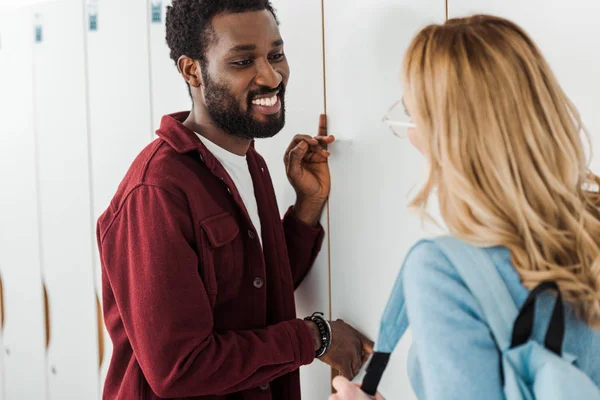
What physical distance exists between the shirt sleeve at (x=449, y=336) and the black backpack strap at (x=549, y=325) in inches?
1.6

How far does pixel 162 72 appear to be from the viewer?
6.59 feet

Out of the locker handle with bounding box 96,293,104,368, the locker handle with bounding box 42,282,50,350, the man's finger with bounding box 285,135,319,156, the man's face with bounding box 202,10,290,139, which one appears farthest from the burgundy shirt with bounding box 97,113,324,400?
the locker handle with bounding box 42,282,50,350

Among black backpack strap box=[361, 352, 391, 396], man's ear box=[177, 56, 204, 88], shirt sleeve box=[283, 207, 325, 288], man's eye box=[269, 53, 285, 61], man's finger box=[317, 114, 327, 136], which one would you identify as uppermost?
man's eye box=[269, 53, 285, 61]

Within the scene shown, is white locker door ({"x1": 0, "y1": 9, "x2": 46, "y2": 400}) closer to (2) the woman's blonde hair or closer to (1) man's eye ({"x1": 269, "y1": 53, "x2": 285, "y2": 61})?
(1) man's eye ({"x1": 269, "y1": 53, "x2": 285, "y2": 61})

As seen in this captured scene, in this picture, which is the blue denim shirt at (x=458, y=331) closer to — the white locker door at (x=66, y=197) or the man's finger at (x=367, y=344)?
the man's finger at (x=367, y=344)

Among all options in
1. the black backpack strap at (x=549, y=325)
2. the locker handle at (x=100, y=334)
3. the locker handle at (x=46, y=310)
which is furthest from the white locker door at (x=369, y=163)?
the locker handle at (x=46, y=310)

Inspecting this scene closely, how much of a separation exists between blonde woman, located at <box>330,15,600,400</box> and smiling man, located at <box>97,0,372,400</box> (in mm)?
524

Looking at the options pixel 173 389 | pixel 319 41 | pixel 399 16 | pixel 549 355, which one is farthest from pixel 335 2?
pixel 549 355

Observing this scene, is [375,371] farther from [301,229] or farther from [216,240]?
[301,229]

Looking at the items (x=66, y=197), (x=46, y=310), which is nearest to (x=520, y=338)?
(x=66, y=197)

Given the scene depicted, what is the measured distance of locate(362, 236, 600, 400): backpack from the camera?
0.86m

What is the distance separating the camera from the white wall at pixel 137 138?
152cm

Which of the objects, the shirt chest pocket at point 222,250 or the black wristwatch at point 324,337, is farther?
the black wristwatch at point 324,337

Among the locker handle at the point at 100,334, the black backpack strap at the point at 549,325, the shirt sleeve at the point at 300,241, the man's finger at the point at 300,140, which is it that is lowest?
the locker handle at the point at 100,334
